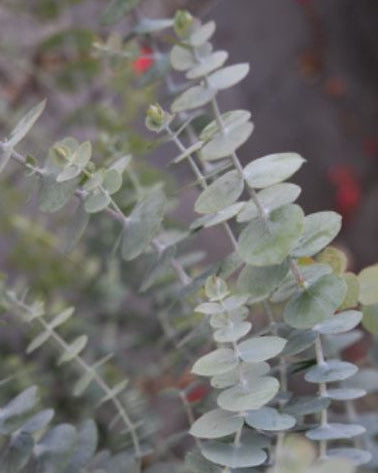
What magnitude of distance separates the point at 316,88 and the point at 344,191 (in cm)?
32

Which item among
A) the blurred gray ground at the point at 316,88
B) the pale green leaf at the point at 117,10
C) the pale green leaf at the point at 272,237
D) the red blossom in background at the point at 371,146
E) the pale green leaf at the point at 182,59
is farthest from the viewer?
the red blossom in background at the point at 371,146

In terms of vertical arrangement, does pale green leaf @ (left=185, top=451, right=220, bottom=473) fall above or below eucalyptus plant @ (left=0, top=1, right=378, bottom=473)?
below

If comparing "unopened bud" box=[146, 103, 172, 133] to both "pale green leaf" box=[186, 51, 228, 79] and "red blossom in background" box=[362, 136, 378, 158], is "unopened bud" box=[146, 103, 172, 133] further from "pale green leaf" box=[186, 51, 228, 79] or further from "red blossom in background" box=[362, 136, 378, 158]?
"red blossom in background" box=[362, 136, 378, 158]

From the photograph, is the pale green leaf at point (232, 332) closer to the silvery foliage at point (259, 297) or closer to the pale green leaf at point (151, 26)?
the silvery foliage at point (259, 297)

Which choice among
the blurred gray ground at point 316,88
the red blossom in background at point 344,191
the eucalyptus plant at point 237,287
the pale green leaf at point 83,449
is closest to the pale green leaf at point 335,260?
the eucalyptus plant at point 237,287

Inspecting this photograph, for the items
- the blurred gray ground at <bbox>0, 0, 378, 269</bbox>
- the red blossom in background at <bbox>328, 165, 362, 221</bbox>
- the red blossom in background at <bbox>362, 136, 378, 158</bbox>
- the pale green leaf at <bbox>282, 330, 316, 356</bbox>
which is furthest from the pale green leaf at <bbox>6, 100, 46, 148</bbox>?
the red blossom in background at <bbox>362, 136, 378, 158</bbox>

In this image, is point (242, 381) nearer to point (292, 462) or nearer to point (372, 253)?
point (292, 462)

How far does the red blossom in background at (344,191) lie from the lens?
2.17 m

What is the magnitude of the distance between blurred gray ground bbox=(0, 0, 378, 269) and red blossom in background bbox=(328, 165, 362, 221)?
0.05ft

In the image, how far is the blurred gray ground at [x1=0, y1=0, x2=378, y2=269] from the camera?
2080 millimetres

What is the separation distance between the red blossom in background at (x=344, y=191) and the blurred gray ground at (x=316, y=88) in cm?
2

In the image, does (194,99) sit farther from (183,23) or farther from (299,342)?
(299,342)

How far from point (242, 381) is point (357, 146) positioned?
6.31ft

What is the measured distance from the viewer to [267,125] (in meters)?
2.13
